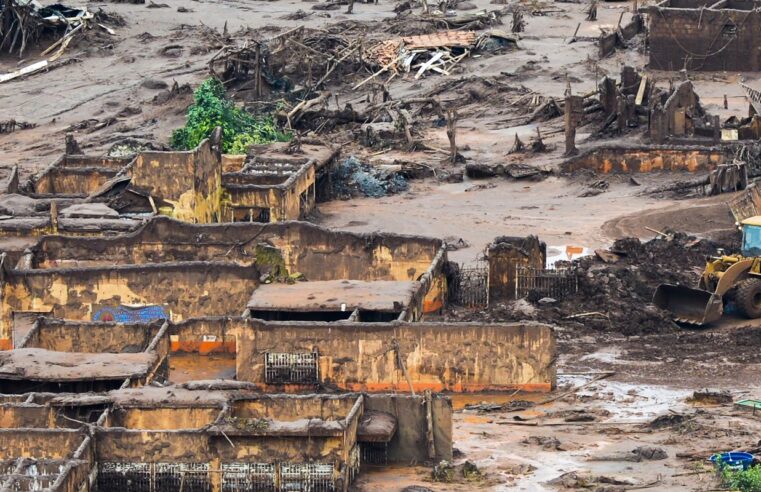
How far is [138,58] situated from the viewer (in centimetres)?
7462

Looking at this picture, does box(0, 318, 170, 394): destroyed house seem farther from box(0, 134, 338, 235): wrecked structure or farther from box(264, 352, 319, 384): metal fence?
box(0, 134, 338, 235): wrecked structure

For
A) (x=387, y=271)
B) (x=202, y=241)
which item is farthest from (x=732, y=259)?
(x=202, y=241)

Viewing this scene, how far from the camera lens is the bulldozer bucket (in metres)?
42.9

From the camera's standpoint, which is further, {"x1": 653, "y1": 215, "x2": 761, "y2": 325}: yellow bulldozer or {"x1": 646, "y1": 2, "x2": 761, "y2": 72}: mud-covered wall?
{"x1": 646, "y1": 2, "x2": 761, "y2": 72}: mud-covered wall

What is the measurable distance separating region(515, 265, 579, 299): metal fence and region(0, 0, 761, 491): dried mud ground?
71.3 inches

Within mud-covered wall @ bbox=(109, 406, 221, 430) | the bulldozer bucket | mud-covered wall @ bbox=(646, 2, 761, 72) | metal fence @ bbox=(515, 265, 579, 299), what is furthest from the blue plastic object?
mud-covered wall @ bbox=(646, 2, 761, 72)

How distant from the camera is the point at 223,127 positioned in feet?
188

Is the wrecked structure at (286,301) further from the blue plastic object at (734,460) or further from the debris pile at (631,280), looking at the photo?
the blue plastic object at (734,460)

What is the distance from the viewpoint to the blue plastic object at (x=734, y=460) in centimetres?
3356

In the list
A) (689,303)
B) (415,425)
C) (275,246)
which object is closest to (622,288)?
(689,303)

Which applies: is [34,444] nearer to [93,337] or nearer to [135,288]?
[93,337]

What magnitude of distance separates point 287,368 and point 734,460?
9278 mm

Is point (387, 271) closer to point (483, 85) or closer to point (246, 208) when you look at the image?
point (246, 208)

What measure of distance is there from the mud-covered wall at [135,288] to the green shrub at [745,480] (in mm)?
13091
